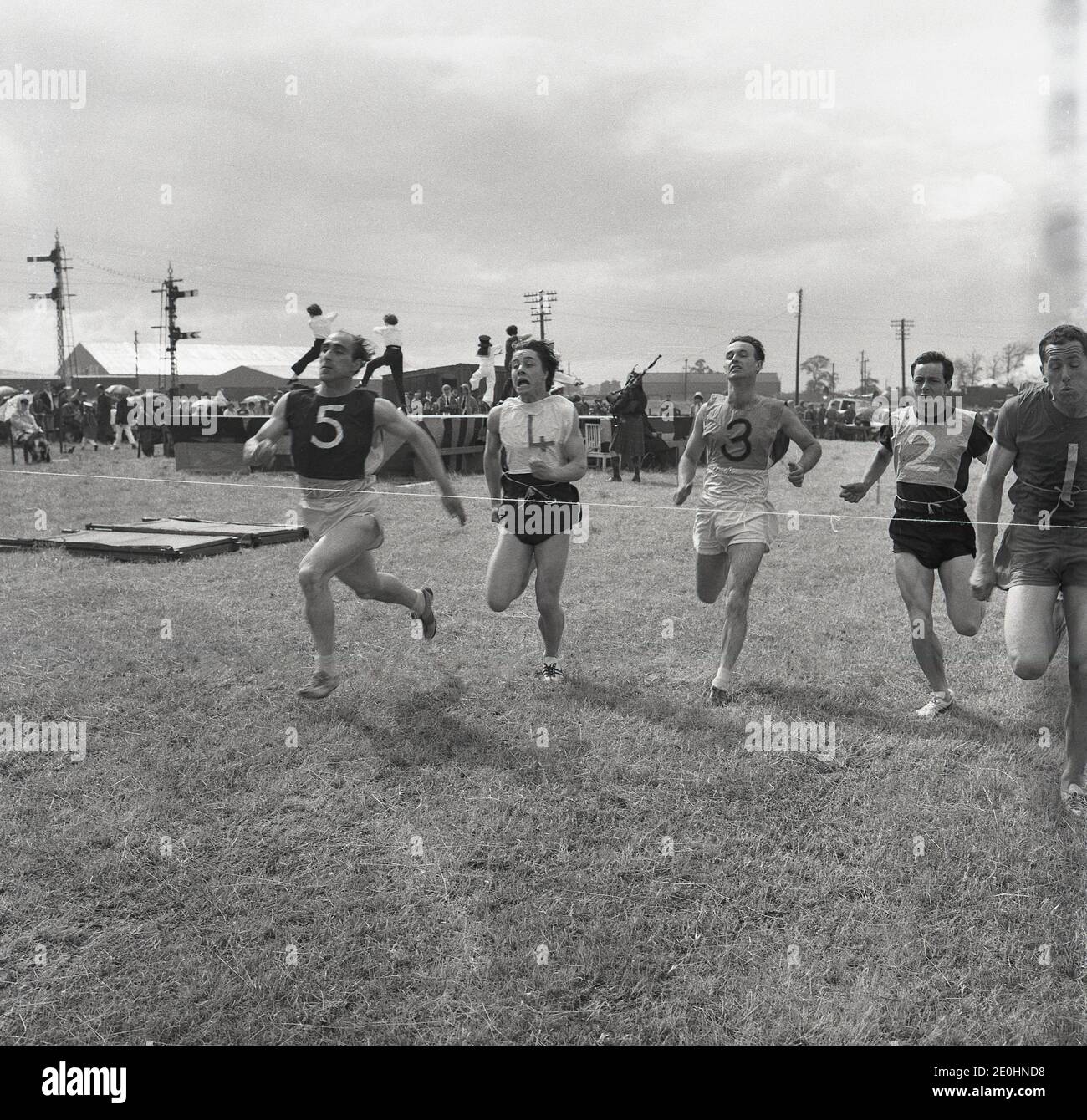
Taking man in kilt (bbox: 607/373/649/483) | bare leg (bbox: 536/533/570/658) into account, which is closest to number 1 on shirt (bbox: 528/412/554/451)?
bare leg (bbox: 536/533/570/658)

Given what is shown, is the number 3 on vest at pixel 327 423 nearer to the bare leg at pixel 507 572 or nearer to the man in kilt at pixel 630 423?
the bare leg at pixel 507 572

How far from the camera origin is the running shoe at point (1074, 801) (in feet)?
13.9

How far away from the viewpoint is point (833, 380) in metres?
110

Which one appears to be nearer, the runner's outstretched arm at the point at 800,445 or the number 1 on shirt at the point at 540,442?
the runner's outstretched arm at the point at 800,445

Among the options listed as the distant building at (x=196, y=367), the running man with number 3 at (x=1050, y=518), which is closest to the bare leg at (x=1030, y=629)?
the running man with number 3 at (x=1050, y=518)

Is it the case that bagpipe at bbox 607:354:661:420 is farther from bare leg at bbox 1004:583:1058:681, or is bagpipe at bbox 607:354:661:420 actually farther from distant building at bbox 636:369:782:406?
distant building at bbox 636:369:782:406

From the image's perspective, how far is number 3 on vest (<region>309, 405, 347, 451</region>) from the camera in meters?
4.92

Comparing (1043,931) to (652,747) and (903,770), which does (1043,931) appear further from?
(652,747)

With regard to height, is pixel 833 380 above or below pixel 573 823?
above

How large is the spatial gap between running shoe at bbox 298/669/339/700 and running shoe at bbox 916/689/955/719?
3.25 meters

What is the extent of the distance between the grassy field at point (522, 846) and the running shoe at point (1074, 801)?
73mm

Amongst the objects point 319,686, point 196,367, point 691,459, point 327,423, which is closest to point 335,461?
point 327,423

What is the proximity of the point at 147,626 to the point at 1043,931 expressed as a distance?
593 centimetres
